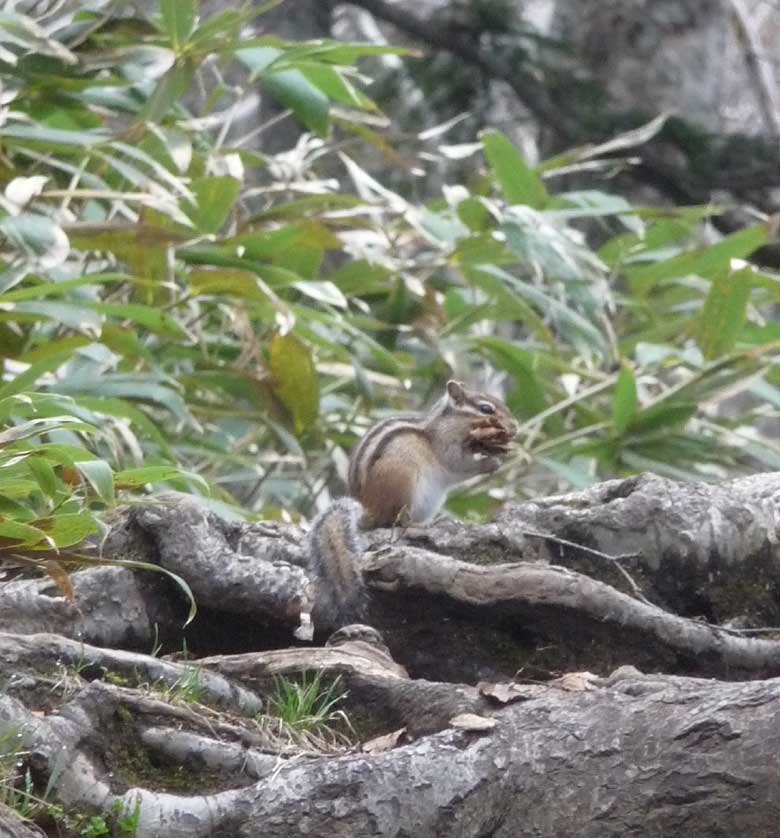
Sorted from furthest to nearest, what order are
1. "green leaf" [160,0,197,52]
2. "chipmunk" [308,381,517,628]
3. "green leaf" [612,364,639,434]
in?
"green leaf" [612,364,639,434] < "green leaf" [160,0,197,52] < "chipmunk" [308,381,517,628]

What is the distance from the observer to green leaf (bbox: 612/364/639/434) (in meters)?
5.25

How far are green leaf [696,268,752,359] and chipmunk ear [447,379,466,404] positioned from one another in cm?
95

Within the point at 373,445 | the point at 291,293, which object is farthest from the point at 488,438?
the point at 291,293

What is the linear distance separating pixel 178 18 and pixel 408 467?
5.77 ft

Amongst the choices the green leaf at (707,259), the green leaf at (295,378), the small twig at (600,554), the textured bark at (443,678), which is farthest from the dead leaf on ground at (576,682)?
the green leaf at (707,259)

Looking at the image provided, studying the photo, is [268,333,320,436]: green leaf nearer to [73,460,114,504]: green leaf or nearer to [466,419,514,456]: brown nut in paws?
[466,419,514,456]: brown nut in paws

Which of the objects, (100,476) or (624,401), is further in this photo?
(624,401)

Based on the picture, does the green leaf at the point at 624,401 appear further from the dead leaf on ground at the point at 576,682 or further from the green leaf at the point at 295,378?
the dead leaf on ground at the point at 576,682

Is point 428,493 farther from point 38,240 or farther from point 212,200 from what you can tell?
point 212,200

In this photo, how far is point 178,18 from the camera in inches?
198

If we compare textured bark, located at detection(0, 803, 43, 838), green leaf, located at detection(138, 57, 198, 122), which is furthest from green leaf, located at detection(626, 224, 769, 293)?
textured bark, located at detection(0, 803, 43, 838)

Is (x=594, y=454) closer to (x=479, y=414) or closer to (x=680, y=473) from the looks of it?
(x=680, y=473)

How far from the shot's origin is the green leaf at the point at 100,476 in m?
2.70

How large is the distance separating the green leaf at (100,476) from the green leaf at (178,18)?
2.66 meters
